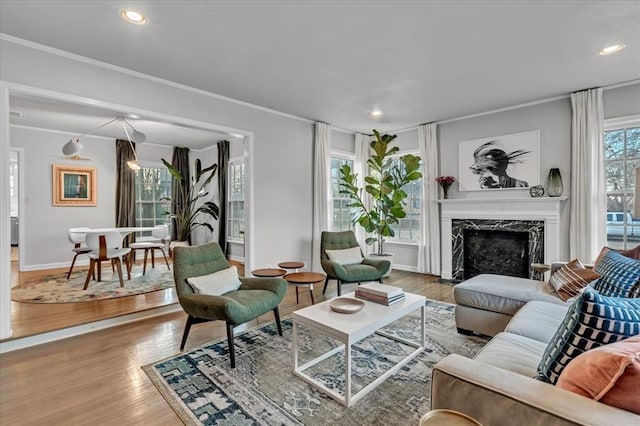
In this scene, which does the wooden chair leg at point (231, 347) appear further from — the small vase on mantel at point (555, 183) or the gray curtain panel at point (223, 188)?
the gray curtain panel at point (223, 188)

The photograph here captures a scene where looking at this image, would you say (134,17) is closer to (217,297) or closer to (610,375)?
(217,297)

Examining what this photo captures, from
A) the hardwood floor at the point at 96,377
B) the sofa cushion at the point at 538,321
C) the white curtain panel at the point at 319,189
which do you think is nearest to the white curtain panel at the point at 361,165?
the white curtain panel at the point at 319,189

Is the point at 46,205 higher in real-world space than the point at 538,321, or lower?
higher

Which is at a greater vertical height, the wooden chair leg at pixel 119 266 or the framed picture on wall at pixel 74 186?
the framed picture on wall at pixel 74 186

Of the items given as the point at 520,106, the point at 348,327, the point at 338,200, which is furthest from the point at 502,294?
the point at 338,200

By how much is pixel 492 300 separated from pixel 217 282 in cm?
246

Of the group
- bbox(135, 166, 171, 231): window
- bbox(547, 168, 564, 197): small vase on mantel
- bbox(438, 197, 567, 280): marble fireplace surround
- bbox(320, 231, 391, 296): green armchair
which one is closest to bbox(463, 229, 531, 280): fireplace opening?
bbox(438, 197, 567, 280): marble fireplace surround

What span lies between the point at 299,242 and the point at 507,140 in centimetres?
357

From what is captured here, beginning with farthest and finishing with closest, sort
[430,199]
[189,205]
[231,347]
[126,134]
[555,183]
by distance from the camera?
[189,205] < [126,134] < [430,199] < [555,183] < [231,347]

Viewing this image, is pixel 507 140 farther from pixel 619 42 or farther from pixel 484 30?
pixel 484 30

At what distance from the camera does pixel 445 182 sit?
5.16m

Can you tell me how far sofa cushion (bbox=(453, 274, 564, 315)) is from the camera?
2.63m

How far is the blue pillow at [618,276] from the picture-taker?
1.94m

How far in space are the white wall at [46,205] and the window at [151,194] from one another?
79cm
